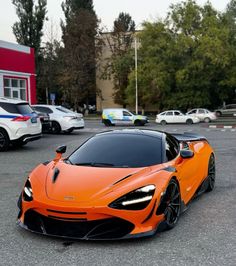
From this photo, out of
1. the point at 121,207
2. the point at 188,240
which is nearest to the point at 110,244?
the point at 121,207

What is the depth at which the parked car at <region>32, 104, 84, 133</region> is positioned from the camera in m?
21.6

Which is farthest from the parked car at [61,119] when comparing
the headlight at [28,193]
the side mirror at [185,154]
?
the headlight at [28,193]

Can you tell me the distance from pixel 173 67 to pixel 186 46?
9.29ft

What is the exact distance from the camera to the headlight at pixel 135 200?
452 centimetres

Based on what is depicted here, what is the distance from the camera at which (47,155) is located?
43.7ft

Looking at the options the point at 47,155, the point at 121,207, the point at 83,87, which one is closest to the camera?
the point at 121,207

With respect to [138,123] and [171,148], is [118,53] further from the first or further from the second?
[171,148]

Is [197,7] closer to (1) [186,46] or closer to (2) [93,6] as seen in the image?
(1) [186,46]

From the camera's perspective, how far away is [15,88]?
27.5m

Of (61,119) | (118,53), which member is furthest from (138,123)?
(118,53)

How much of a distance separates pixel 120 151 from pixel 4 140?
939 centimetres

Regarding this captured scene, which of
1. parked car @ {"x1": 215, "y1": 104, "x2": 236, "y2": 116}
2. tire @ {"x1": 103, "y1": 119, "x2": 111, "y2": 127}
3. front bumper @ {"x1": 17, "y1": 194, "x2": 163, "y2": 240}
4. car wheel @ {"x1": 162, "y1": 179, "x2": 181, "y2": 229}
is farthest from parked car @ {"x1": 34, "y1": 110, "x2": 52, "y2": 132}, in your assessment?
parked car @ {"x1": 215, "y1": 104, "x2": 236, "y2": 116}

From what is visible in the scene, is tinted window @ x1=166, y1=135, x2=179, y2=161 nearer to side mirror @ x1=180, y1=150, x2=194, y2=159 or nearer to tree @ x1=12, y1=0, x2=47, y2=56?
Answer: side mirror @ x1=180, y1=150, x2=194, y2=159

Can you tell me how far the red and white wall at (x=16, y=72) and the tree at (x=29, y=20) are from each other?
2926 centimetres
